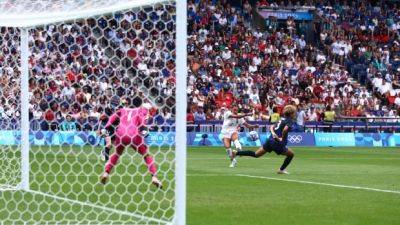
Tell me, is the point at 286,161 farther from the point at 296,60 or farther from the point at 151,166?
the point at 296,60

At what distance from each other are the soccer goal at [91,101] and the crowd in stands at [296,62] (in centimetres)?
1740

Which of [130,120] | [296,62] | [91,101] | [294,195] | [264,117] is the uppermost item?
[296,62]

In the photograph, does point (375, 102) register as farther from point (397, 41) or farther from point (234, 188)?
point (234, 188)

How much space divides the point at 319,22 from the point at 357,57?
308 centimetres

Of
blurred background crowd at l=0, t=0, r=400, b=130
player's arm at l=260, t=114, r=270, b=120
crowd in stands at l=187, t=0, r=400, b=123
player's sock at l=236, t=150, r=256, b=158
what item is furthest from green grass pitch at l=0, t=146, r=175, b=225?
player's arm at l=260, t=114, r=270, b=120

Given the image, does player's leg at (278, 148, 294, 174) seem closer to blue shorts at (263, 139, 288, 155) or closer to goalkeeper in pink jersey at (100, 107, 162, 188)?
blue shorts at (263, 139, 288, 155)

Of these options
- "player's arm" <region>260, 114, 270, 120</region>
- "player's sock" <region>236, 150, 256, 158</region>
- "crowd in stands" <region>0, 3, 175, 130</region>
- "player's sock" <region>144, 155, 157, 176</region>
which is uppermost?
"crowd in stands" <region>0, 3, 175, 130</region>

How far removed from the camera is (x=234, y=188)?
647 inches

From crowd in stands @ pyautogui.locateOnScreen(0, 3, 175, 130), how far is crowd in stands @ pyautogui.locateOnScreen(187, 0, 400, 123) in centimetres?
1738

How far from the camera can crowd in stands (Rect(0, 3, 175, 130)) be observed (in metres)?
14.4

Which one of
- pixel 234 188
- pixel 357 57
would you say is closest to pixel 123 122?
pixel 234 188

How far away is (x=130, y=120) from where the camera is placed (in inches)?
580

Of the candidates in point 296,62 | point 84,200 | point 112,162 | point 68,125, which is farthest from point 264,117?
point 84,200

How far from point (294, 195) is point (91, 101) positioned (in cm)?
402
